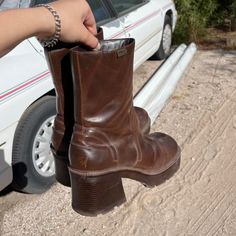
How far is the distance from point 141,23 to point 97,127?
3.33m

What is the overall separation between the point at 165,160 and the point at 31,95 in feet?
5.12

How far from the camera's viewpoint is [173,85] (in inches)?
176

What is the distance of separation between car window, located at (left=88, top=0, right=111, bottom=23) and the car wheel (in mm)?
1105

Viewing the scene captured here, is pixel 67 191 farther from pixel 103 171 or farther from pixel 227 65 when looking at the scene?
pixel 227 65

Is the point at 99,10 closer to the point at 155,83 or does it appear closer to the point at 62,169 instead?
the point at 155,83

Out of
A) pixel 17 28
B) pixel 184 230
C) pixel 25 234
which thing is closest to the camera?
pixel 17 28

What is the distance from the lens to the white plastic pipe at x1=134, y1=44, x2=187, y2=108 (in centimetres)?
396

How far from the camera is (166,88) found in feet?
14.1

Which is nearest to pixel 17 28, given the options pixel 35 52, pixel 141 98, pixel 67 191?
pixel 35 52

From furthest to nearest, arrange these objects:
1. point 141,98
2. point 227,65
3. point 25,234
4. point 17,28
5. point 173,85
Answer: point 227,65 < point 173,85 < point 141,98 < point 25,234 < point 17,28

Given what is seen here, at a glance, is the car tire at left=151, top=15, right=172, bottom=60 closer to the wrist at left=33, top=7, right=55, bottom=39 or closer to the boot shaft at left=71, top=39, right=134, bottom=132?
the boot shaft at left=71, top=39, right=134, bottom=132

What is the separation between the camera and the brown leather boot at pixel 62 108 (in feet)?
3.34

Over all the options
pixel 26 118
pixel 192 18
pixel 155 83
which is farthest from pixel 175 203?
pixel 192 18

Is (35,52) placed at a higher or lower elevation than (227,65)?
higher
